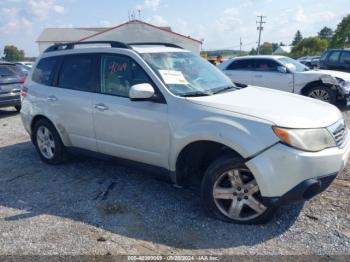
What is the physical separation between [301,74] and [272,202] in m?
6.97

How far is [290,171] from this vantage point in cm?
297

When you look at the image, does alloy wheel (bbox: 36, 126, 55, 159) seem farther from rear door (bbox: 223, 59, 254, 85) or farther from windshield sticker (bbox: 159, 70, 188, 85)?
rear door (bbox: 223, 59, 254, 85)

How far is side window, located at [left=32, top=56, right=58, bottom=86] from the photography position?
5094 millimetres

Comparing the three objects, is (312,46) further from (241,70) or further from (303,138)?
(303,138)

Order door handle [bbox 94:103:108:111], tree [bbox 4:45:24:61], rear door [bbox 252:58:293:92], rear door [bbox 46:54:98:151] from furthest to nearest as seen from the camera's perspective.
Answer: tree [bbox 4:45:24:61] → rear door [bbox 252:58:293:92] → rear door [bbox 46:54:98:151] → door handle [bbox 94:103:108:111]

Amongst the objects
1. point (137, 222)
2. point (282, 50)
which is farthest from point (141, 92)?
point (282, 50)

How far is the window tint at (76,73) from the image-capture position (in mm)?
4527

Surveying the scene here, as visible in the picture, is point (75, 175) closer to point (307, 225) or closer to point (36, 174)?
point (36, 174)

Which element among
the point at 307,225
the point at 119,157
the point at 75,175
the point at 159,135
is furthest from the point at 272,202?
the point at 75,175

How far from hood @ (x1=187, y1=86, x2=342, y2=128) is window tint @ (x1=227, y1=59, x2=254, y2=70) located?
20.9ft

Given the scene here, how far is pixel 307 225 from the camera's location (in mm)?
3361

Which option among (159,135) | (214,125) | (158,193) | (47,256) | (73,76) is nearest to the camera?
(47,256)

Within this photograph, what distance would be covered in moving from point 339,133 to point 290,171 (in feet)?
2.66

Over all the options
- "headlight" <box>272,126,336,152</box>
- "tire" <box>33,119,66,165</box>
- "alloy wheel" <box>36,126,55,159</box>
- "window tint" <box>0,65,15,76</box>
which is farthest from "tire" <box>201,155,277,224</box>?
"window tint" <box>0,65,15,76</box>
